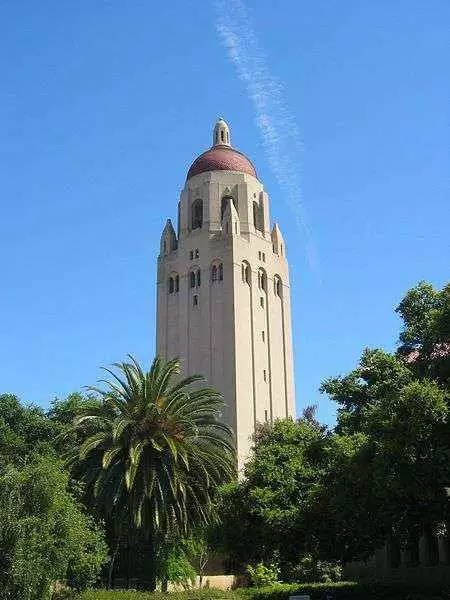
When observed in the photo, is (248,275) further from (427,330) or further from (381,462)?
(381,462)

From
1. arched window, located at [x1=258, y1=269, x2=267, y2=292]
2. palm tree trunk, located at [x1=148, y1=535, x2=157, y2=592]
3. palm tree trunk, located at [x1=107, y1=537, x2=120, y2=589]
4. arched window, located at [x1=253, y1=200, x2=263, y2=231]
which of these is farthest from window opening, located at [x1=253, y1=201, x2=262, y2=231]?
palm tree trunk, located at [x1=148, y1=535, x2=157, y2=592]

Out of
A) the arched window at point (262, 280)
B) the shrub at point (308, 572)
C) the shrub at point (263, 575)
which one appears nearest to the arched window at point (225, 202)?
the arched window at point (262, 280)

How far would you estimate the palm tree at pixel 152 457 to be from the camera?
3053cm

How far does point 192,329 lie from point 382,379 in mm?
33572

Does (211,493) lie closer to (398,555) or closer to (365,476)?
(365,476)

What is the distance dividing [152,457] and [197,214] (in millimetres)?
41660

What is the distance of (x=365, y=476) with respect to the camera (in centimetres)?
2684

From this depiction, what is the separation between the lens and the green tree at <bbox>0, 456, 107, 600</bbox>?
2392 cm

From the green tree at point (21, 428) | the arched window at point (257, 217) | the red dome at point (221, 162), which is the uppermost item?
the red dome at point (221, 162)

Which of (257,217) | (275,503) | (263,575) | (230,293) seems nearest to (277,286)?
(257,217)

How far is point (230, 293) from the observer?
209 ft

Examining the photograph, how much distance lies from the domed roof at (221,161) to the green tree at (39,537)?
4794 centimetres

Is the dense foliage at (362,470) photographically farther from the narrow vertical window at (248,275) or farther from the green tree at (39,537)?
the narrow vertical window at (248,275)

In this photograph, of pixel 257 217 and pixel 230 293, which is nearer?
pixel 230 293
